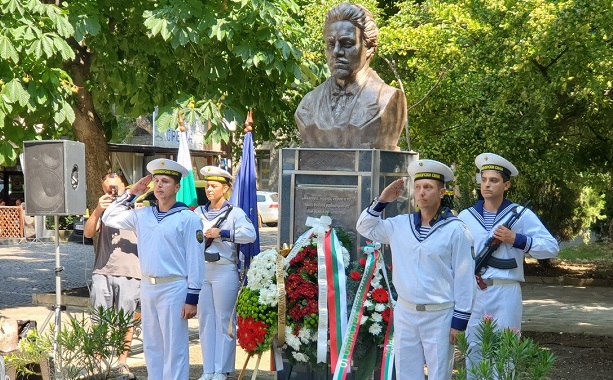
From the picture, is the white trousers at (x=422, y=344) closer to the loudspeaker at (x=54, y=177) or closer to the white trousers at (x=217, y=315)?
the white trousers at (x=217, y=315)

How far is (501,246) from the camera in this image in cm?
715

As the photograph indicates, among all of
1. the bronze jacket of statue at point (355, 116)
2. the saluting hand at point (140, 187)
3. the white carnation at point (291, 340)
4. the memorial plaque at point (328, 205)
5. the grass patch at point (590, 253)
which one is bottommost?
the grass patch at point (590, 253)

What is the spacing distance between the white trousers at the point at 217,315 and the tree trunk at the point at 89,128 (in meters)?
5.70

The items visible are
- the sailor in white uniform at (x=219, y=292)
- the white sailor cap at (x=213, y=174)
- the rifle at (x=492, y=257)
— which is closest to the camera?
the rifle at (x=492, y=257)

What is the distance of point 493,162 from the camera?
7.29 m

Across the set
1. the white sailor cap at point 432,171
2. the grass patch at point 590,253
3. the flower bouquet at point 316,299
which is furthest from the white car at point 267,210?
the white sailor cap at point 432,171

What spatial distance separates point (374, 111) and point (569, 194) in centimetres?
1520

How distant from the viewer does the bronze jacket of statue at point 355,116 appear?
8.19 metres

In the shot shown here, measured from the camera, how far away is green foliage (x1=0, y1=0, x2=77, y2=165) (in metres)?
10.5

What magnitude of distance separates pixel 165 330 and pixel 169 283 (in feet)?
1.21

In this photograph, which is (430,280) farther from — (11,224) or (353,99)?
(11,224)

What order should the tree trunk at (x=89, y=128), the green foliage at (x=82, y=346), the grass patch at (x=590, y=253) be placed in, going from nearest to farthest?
1. the green foliage at (x=82, y=346)
2. the tree trunk at (x=89, y=128)
3. the grass patch at (x=590, y=253)

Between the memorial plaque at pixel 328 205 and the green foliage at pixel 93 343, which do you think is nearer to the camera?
the green foliage at pixel 93 343

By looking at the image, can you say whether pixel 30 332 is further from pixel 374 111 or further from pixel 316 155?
pixel 374 111
